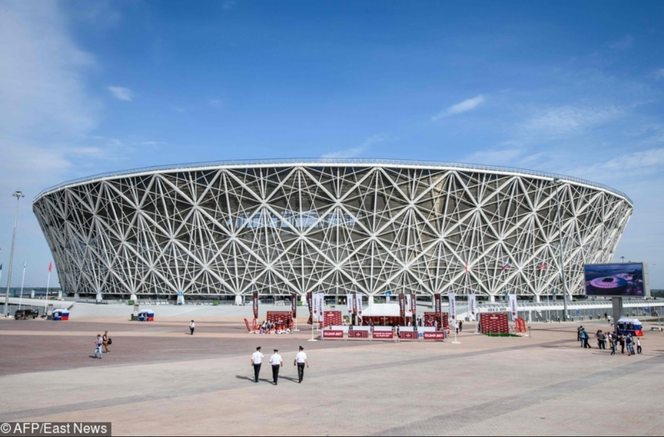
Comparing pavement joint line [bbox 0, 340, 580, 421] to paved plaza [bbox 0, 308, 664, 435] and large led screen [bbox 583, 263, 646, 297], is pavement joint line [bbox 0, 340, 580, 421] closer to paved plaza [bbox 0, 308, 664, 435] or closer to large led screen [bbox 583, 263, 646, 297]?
paved plaza [bbox 0, 308, 664, 435]

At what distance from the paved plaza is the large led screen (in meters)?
12.8

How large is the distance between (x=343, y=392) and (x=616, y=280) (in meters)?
30.4

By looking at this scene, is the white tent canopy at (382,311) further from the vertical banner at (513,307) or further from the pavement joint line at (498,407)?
the pavement joint line at (498,407)

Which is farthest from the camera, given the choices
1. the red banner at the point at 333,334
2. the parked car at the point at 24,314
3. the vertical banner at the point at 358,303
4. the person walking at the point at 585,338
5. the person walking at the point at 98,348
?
the parked car at the point at 24,314

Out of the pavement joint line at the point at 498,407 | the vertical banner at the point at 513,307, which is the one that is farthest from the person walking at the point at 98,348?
the vertical banner at the point at 513,307

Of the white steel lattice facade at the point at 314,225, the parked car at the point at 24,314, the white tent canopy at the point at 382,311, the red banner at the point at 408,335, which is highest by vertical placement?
the white steel lattice facade at the point at 314,225

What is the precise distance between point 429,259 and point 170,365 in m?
47.6

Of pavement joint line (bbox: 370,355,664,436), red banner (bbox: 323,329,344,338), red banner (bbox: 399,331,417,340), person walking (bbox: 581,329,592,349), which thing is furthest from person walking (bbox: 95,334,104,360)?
person walking (bbox: 581,329,592,349)

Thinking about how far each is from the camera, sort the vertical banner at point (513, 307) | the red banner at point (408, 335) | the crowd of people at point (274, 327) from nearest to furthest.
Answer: the red banner at point (408, 335), the crowd of people at point (274, 327), the vertical banner at point (513, 307)

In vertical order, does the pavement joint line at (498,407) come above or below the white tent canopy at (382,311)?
below

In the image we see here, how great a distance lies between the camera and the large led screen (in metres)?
34.3

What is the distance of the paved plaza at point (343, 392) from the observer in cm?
918

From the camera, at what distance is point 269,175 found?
5816 centimetres

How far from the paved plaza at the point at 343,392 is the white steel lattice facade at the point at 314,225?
121 ft
